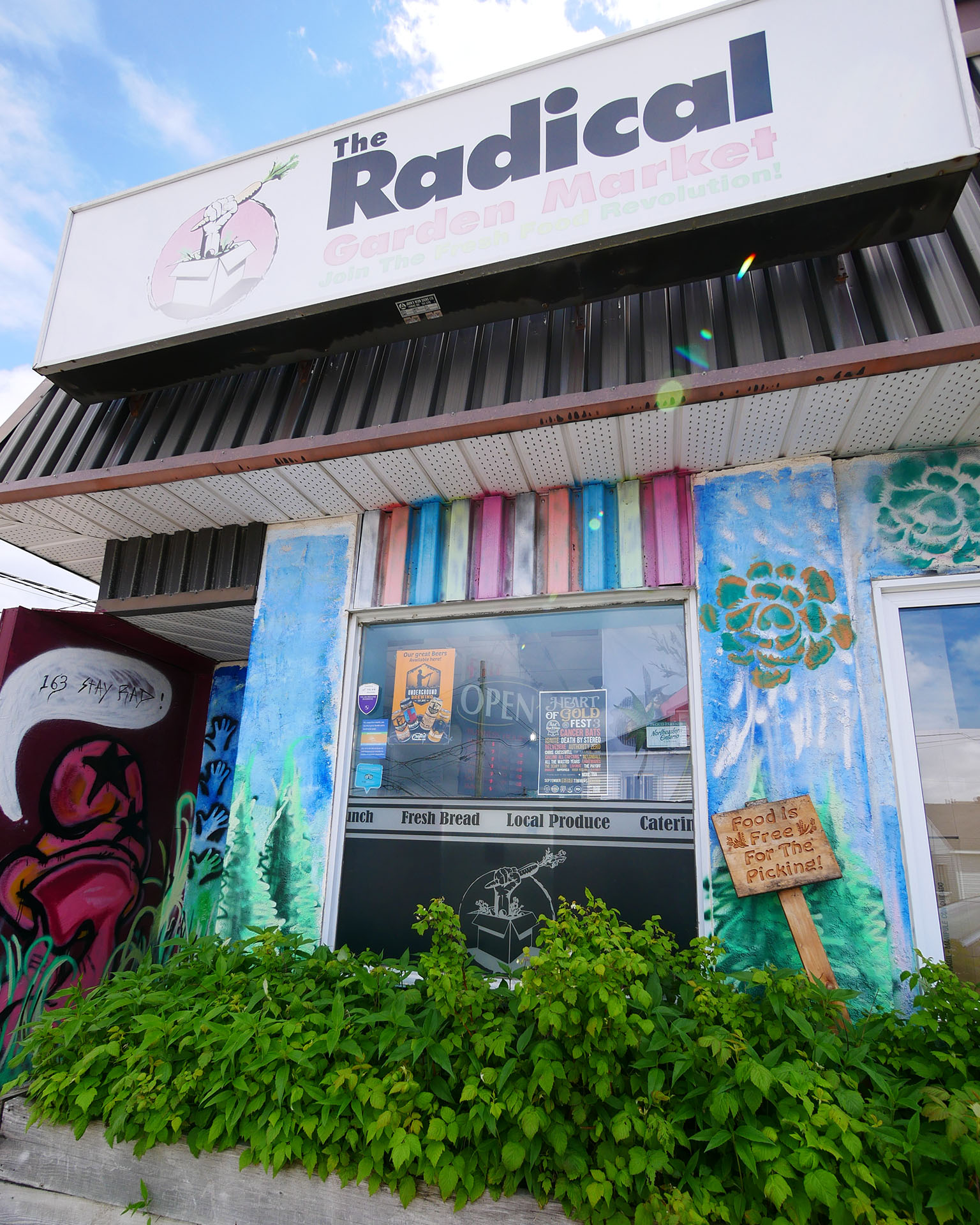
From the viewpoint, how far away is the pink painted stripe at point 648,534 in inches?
141

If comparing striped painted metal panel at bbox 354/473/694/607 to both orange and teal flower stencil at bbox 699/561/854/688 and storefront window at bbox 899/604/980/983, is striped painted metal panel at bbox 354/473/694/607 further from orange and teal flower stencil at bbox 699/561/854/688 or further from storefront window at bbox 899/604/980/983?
storefront window at bbox 899/604/980/983

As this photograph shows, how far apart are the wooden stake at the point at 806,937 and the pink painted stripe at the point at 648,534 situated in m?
1.59

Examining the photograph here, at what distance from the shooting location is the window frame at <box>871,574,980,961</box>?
2.92m

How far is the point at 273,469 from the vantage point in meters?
3.83

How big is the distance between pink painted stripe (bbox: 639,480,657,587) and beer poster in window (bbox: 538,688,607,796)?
2.20 feet

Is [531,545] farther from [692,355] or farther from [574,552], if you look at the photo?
[692,355]

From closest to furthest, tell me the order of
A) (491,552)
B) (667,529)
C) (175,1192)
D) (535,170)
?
(175,1192) → (535,170) → (667,529) → (491,552)

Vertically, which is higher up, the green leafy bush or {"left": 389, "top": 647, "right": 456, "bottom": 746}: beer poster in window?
{"left": 389, "top": 647, "right": 456, "bottom": 746}: beer poster in window

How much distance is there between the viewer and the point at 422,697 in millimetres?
3998

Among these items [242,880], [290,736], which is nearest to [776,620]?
[290,736]

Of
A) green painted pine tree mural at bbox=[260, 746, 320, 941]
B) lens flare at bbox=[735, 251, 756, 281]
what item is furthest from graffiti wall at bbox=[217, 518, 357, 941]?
lens flare at bbox=[735, 251, 756, 281]

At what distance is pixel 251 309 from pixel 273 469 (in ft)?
2.94

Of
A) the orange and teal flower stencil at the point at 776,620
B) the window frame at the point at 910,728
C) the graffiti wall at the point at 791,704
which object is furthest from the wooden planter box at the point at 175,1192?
the orange and teal flower stencil at the point at 776,620

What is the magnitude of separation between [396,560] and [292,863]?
6.04 feet
